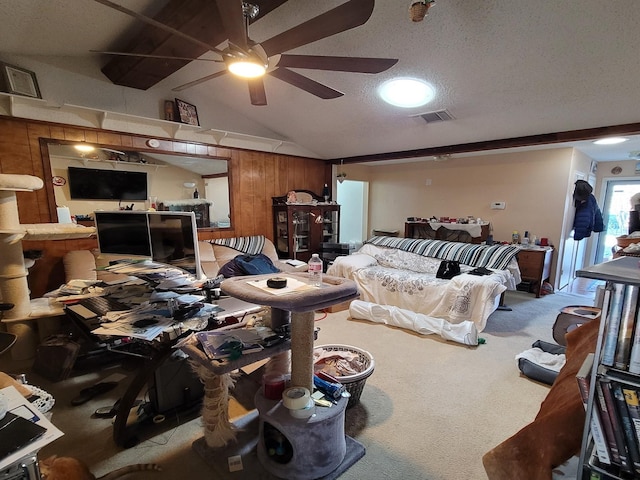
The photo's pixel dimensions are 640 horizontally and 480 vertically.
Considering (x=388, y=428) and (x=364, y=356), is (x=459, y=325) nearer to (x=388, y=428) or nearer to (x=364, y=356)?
(x=364, y=356)

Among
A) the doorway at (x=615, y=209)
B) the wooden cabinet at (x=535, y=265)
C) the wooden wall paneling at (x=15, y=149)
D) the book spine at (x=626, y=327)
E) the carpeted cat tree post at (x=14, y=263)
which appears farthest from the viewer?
the doorway at (x=615, y=209)

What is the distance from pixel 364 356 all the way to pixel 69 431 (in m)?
1.83

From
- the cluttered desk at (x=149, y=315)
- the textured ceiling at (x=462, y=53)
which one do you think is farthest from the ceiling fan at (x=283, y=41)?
the cluttered desk at (x=149, y=315)

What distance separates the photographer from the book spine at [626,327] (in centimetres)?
92

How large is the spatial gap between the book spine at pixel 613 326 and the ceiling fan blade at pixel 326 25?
1500 mm

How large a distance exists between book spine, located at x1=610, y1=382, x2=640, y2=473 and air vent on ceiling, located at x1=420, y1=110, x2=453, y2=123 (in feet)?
9.76

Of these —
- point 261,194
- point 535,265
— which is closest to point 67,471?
point 261,194

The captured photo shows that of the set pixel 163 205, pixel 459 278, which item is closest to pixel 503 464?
pixel 459 278

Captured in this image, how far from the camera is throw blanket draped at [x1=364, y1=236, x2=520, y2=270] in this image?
12.3 ft

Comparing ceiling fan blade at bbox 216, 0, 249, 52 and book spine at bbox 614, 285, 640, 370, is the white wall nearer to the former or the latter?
book spine at bbox 614, 285, 640, 370

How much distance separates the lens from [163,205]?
144 inches

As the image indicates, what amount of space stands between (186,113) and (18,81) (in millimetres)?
1494

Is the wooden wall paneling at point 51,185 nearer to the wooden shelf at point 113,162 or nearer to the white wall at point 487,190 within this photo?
the wooden shelf at point 113,162

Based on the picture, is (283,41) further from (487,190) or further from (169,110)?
(487,190)
